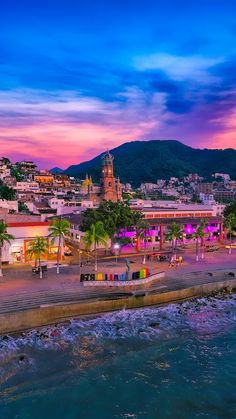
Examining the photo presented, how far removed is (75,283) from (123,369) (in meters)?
19.0

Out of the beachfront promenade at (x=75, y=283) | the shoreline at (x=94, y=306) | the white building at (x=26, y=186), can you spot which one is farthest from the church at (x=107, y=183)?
the shoreline at (x=94, y=306)

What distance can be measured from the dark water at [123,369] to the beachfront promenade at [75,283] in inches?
155

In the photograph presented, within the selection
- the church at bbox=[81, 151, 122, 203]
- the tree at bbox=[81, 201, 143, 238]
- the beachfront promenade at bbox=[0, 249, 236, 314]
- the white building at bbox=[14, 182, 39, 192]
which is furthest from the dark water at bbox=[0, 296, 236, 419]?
the white building at bbox=[14, 182, 39, 192]

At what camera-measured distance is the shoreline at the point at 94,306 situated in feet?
127

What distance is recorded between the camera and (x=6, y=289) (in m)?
45.7

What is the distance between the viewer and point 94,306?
44031mm

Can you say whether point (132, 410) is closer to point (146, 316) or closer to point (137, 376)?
point (137, 376)

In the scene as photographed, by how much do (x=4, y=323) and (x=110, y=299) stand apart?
13.0m

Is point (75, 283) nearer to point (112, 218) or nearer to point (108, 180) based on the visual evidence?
point (112, 218)

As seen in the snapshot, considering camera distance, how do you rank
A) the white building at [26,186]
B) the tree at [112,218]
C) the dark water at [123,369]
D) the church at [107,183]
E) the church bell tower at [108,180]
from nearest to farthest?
the dark water at [123,369] → the tree at [112,218] → the church bell tower at [108,180] → the church at [107,183] → the white building at [26,186]

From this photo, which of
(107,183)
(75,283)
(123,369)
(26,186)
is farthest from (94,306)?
(26,186)

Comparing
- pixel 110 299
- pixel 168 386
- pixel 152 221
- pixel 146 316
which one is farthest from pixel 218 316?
pixel 152 221

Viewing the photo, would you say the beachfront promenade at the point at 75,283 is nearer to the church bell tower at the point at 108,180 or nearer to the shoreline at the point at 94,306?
the shoreline at the point at 94,306

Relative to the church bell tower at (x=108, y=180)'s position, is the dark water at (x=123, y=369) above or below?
below
